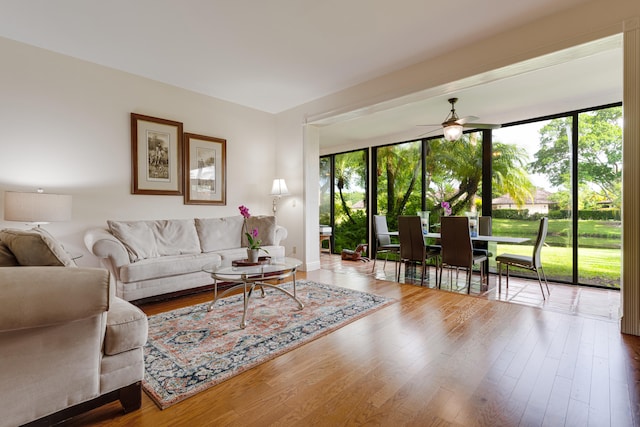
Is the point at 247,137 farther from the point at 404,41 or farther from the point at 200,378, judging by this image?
the point at 200,378

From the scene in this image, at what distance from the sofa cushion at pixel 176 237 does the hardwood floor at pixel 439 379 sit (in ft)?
8.12

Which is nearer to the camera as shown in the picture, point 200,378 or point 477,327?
point 200,378

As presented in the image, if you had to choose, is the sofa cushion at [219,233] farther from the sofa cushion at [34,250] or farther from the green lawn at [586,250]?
the green lawn at [586,250]

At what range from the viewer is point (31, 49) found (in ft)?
10.8

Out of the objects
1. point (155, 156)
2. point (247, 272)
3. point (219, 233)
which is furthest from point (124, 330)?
point (155, 156)

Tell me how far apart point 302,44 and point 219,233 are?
2.72m

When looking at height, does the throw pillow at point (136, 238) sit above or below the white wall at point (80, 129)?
below

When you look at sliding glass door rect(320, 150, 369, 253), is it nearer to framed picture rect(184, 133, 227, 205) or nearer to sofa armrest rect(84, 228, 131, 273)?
framed picture rect(184, 133, 227, 205)

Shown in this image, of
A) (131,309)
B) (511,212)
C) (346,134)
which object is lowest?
(131,309)

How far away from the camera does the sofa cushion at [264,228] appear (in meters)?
4.60

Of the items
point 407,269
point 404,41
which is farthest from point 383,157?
point 404,41

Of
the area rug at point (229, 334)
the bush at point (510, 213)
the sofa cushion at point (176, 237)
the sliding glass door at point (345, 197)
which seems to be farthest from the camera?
the sliding glass door at point (345, 197)

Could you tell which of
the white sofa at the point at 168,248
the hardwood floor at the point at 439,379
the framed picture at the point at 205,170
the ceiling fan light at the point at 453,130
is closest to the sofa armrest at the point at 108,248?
the white sofa at the point at 168,248

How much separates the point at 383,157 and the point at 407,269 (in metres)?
2.60
